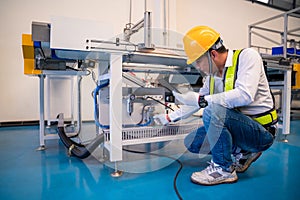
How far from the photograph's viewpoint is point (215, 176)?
0.98m

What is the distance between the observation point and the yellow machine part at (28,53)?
1392mm

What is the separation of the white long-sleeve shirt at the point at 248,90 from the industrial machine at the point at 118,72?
1.14 ft

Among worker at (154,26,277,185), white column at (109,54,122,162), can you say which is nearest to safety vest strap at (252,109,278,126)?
worker at (154,26,277,185)

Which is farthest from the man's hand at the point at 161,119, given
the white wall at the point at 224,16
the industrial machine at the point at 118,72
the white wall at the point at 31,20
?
the white wall at the point at 224,16

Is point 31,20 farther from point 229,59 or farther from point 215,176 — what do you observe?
point 215,176

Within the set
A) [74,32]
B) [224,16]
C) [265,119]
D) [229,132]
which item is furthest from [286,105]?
[224,16]

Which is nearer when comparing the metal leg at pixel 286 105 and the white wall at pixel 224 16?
the metal leg at pixel 286 105

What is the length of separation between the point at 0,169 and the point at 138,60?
971mm

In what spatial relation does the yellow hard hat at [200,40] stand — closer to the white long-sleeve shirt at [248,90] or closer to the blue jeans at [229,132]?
the white long-sleeve shirt at [248,90]

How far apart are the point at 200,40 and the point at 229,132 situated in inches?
17.7

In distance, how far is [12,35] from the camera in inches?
109

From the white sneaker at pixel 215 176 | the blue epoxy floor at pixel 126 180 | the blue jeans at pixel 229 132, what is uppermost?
the blue jeans at pixel 229 132

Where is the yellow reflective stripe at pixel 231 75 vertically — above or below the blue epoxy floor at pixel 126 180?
above

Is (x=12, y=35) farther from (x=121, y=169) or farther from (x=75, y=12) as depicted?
(x=121, y=169)
